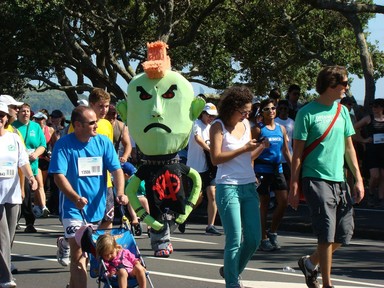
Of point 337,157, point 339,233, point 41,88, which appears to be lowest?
point 339,233

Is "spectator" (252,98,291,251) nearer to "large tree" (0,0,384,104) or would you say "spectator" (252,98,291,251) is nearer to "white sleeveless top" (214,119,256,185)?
"white sleeveless top" (214,119,256,185)

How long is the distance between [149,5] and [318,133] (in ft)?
81.7

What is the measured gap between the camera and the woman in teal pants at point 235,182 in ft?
28.5

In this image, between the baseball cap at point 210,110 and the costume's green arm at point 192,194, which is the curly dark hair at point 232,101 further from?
the baseball cap at point 210,110

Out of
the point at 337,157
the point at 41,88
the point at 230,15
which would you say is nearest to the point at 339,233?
the point at 337,157

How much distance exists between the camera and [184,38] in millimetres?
33875

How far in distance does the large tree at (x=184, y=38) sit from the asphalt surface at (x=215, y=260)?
1542cm

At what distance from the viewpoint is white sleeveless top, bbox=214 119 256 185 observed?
881 centimetres

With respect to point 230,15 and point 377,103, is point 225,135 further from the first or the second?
point 230,15

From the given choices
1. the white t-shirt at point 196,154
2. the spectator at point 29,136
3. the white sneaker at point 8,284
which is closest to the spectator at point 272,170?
the white t-shirt at point 196,154

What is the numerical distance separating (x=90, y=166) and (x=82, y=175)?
10 cm

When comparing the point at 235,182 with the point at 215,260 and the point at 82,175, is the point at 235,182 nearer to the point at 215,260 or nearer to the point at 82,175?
the point at 82,175

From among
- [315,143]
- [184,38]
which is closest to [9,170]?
[315,143]

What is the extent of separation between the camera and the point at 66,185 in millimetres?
8414
